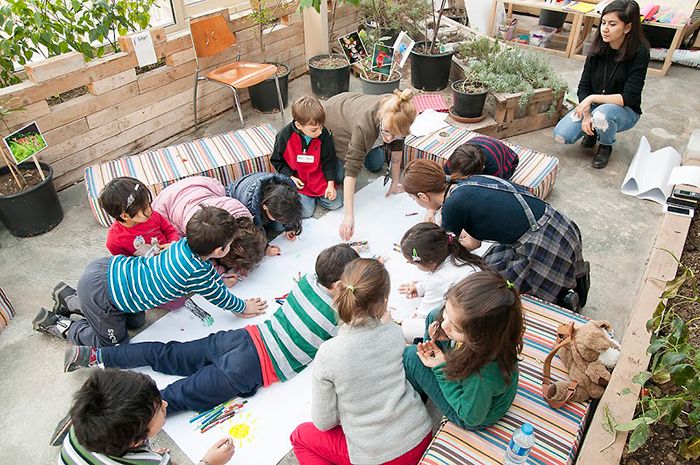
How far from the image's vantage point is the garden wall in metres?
3.13

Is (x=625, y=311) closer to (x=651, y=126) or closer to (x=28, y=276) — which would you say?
(x=651, y=126)

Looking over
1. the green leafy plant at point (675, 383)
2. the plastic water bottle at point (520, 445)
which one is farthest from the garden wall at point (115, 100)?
the green leafy plant at point (675, 383)

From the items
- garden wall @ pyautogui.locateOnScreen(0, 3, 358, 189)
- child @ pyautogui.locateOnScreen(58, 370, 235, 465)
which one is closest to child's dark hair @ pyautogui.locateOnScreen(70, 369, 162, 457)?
child @ pyautogui.locateOnScreen(58, 370, 235, 465)

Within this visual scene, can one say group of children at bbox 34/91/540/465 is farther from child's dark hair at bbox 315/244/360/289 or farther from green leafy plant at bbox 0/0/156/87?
green leafy plant at bbox 0/0/156/87

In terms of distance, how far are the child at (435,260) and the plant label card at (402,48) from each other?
233cm

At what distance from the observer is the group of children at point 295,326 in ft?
4.96

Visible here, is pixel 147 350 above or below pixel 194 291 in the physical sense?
below

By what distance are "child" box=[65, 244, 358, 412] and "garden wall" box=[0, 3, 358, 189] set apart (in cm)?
176

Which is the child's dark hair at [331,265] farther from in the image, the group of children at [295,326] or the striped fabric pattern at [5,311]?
the striped fabric pattern at [5,311]

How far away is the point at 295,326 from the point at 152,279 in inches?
27.0

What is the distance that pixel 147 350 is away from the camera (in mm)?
2225

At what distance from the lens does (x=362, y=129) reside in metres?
2.93

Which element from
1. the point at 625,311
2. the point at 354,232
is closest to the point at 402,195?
the point at 354,232

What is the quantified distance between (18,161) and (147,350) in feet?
4.78
